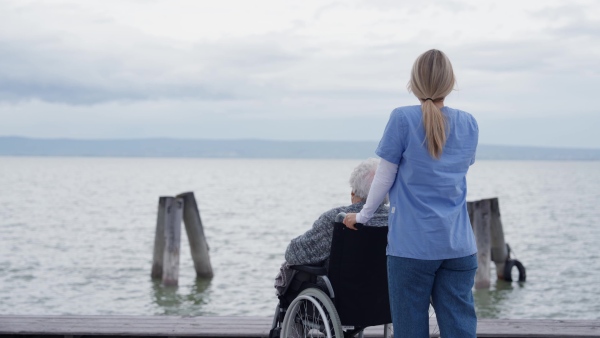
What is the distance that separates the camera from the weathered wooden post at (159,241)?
12289 millimetres

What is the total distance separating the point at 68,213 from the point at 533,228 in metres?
18.3

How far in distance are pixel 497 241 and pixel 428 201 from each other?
10.6 m

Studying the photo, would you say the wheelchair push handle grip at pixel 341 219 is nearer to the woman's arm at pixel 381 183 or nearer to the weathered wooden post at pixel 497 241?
the woman's arm at pixel 381 183

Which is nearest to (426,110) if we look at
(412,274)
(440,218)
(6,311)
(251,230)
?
(440,218)

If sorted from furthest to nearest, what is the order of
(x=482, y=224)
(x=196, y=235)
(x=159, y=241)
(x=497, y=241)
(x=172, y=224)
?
(x=497, y=241) < (x=196, y=235) < (x=159, y=241) < (x=482, y=224) < (x=172, y=224)

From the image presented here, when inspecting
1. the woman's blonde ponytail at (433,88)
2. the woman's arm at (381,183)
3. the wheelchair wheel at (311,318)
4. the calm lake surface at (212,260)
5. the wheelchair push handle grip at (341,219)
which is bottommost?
the calm lake surface at (212,260)

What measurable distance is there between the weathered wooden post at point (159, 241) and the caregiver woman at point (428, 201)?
861 cm

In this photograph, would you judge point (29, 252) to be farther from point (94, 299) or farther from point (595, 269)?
point (595, 269)

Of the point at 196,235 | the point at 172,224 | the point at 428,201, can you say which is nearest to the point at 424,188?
the point at 428,201

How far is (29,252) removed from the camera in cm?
1988

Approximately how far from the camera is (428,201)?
3766 millimetres

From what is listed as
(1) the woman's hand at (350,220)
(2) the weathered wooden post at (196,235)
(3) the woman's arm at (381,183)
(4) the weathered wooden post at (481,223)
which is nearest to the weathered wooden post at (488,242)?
(4) the weathered wooden post at (481,223)

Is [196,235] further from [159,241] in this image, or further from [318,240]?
[318,240]

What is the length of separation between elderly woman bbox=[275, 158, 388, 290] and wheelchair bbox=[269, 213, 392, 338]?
0.07m
